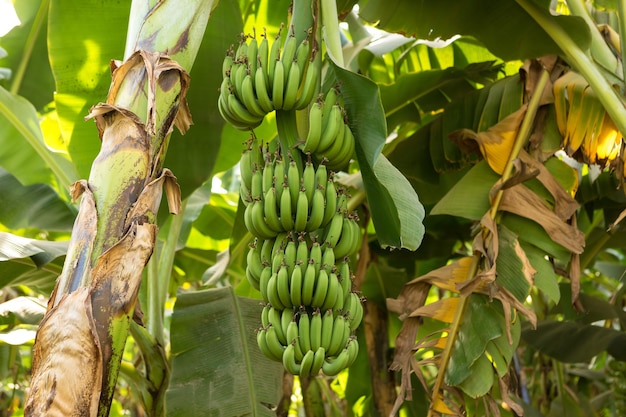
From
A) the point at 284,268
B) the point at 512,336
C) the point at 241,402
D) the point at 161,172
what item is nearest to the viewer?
the point at 161,172

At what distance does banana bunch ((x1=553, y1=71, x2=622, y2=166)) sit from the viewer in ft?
6.10

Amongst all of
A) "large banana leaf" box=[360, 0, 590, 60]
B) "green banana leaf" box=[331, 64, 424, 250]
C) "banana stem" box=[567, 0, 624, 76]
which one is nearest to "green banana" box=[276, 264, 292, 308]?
"green banana leaf" box=[331, 64, 424, 250]

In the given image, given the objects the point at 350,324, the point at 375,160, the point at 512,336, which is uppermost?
the point at 375,160

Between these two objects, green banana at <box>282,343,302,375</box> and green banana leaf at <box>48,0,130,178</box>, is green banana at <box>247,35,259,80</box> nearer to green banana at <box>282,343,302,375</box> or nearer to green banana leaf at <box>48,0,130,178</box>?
green banana at <box>282,343,302,375</box>

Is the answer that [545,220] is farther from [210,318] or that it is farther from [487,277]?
[210,318]

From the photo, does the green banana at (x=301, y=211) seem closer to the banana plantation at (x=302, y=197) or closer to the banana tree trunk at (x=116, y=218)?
the banana plantation at (x=302, y=197)

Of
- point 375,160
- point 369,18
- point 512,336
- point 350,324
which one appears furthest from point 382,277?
point 375,160

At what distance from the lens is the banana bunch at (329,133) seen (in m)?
1.22

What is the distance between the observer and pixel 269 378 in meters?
1.73

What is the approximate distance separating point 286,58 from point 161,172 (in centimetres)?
37

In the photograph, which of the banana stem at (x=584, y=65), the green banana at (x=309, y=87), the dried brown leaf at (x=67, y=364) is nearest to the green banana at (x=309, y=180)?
the green banana at (x=309, y=87)

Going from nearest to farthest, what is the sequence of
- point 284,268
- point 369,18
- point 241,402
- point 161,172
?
point 161,172
point 284,268
point 241,402
point 369,18

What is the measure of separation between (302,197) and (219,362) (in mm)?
708

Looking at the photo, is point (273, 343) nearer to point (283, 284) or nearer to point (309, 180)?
point (283, 284)
